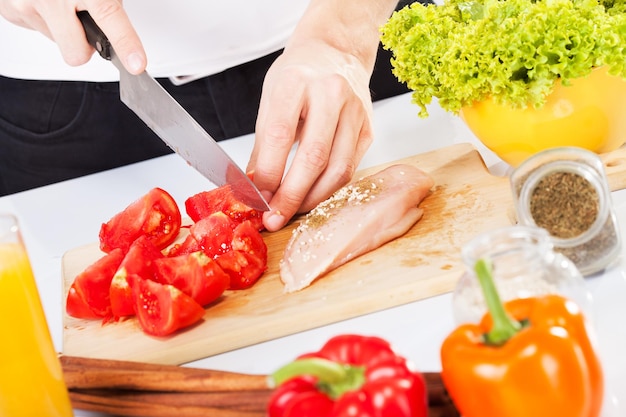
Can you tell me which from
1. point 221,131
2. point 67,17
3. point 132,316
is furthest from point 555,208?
point 221,131

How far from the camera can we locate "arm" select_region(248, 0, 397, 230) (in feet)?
5.90

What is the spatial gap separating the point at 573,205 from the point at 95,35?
96cm

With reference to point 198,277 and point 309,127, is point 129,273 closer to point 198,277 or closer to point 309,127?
point 198,277

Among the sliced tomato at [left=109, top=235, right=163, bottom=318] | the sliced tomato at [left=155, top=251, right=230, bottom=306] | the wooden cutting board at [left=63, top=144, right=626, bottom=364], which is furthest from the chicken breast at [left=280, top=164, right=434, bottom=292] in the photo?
the sliced tomato at [left=109, top=235, right=163, bottom=318]

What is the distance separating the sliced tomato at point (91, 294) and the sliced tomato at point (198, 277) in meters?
0.14

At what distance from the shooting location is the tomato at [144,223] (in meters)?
1.85

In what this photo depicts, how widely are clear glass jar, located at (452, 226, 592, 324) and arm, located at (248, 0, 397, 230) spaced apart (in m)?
0.71

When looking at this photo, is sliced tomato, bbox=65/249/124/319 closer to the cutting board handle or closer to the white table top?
the white table top

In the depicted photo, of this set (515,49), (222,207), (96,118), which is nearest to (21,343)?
(222,207)

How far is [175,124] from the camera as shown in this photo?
1.73 m

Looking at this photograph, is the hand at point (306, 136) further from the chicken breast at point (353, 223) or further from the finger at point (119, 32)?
the finger at point (119, 32)

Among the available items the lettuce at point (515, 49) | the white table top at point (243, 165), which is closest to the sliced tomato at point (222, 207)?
the white table top at point (243, 165)

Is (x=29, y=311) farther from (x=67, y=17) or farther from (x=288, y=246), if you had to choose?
(x=67, y=17)

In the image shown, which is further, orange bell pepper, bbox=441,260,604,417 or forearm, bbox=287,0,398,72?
forearm, bbox=287,0,398,72
